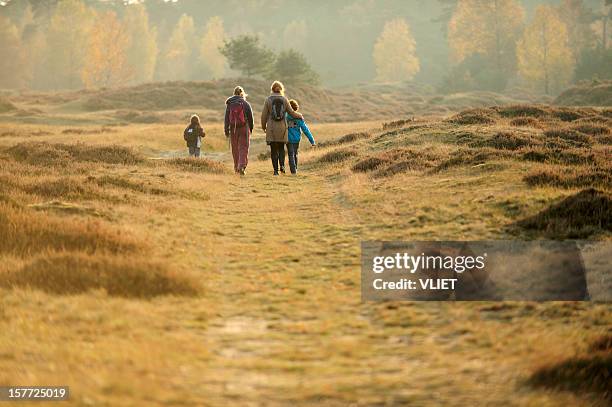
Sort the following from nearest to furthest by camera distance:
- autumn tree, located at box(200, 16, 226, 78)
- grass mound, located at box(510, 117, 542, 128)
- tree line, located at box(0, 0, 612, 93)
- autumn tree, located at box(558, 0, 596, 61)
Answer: grass mound, located at box(510, 117, 542, 128) < tree line, located at box(0, 0, 612, 93) < autumn tree, located at box(558, 0, 596, 61) < autumn tree, located at box(200, 16, 226, 78)

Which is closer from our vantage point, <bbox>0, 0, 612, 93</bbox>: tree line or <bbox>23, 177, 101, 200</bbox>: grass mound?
<bbox>23, 177, 101, 200</bbox>: grass mound

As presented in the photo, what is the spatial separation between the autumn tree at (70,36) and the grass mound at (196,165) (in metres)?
75.6

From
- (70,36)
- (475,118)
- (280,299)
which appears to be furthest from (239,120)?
(70,36)

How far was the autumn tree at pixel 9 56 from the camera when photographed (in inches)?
3895

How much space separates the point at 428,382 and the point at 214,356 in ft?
5.91

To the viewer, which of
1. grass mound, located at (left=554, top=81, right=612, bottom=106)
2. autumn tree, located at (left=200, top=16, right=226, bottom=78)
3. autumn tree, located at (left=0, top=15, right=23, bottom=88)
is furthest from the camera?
autumn tree, located at (left=200, top=16, right=226, bottom=78)

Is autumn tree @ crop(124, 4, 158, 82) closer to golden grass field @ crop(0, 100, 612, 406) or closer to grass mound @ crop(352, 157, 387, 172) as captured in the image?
grass mound @ crop(352, 157, 387, 172)

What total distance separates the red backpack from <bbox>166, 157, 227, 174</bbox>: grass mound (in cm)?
175

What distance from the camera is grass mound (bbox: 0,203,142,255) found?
30.8 ft

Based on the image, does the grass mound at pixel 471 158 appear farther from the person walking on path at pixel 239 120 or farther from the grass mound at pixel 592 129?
the grass mound at pixel 592 129

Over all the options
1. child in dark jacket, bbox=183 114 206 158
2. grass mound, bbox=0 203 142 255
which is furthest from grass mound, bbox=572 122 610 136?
grass mound, bbox=0 203 142 255

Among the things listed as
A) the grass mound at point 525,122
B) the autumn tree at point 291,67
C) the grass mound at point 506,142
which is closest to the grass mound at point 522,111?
the grass mound at point 525,122

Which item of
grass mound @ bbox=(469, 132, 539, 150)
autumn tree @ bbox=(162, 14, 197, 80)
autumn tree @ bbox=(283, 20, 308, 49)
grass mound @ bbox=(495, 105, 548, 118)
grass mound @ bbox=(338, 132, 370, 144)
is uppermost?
autumn tree @ bbox=(283, 20, 308, 49)

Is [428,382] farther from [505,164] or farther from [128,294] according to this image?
[505,164]
